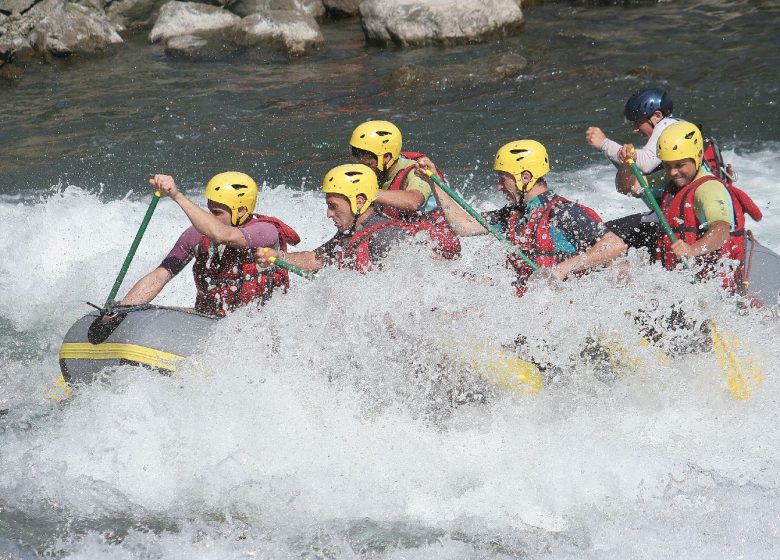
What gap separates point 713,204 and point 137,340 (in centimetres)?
363

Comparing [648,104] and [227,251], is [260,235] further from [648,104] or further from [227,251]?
[648,104]

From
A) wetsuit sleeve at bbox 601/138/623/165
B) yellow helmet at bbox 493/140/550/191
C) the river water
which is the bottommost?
the river water

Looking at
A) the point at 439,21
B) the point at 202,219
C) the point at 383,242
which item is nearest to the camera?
the point at 202,219

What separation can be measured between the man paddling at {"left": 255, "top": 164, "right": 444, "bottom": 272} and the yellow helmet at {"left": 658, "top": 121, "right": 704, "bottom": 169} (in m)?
1.68

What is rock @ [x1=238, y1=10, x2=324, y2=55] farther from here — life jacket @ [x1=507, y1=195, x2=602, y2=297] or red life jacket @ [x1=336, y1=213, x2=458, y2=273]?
life jacket @ [x1=507, y1=195, x2=602, y2=297]

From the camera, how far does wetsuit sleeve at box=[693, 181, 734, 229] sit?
5984mm

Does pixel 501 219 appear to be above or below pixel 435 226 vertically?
above

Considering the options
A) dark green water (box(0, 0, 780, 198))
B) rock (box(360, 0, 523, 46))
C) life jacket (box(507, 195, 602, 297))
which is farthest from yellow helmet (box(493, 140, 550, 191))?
rock (box(360, 0, 523, 46))

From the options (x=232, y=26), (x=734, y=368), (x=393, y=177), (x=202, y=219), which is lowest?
(x=734, y=368)

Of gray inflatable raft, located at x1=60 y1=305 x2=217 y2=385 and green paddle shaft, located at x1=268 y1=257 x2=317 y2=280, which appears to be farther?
gray inflatable raft, located at x1=60 y1=305 x2=217 y2=385

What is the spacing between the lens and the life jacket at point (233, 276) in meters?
6.09

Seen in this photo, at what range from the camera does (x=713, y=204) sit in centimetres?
601

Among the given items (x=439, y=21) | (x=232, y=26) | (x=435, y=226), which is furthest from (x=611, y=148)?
(x=232, y=26)

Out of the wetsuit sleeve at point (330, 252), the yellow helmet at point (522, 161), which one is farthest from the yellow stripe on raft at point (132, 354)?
the yellow helmet at point (522, 161)
